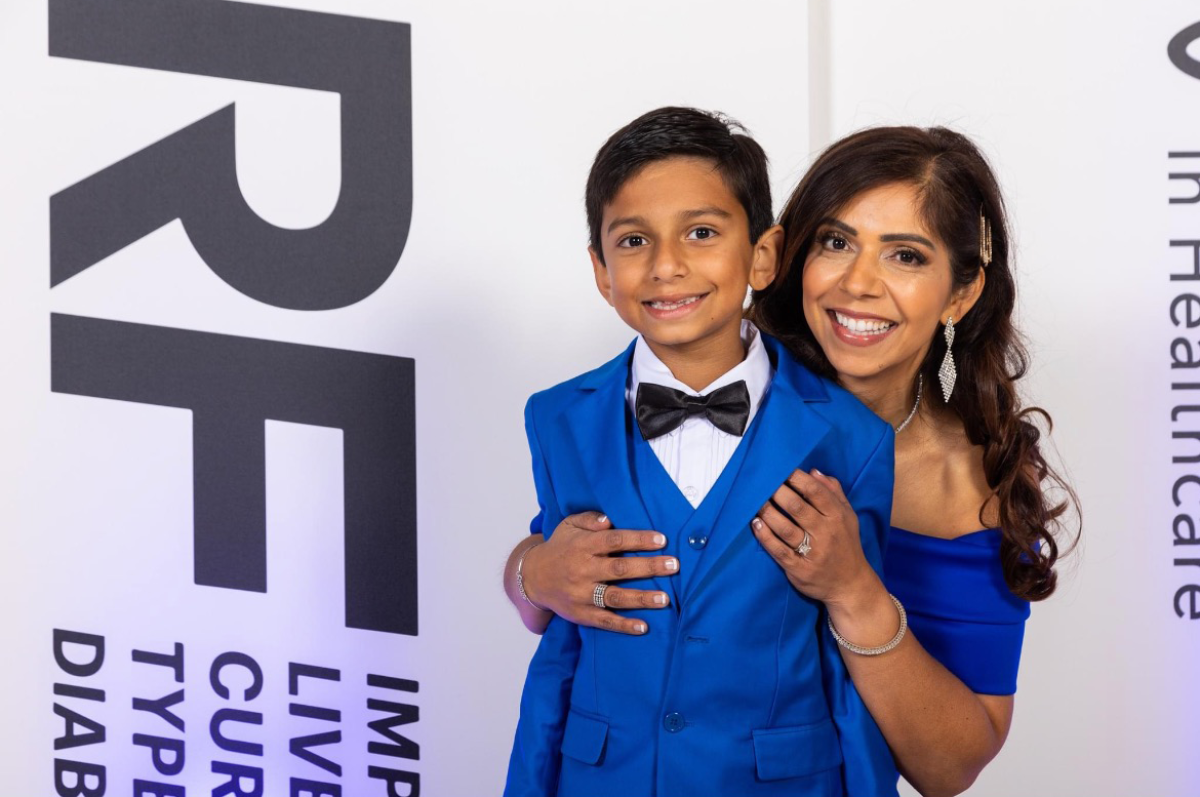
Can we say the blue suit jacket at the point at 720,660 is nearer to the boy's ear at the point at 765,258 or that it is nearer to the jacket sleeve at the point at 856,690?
the jacket sleeve at the point at 856,690

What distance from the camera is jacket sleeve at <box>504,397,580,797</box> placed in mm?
1620

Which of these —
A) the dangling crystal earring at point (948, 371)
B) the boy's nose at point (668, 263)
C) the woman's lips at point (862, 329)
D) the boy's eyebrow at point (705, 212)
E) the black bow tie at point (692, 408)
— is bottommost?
the black bow tie at point (692, 408)

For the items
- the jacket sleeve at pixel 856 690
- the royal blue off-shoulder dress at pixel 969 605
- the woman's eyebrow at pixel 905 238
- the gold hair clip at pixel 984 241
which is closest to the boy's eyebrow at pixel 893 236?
the woman's eyebrow at pixel 905 238

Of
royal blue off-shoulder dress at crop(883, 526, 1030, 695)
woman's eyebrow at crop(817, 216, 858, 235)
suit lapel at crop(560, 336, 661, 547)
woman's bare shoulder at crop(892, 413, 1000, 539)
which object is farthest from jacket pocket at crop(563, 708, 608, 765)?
woman's eyebrow at crop(817, 216, 858, 235)

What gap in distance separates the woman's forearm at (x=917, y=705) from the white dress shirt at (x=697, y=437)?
249mm

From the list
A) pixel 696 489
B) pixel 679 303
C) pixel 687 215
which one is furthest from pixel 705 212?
pixel 696 489

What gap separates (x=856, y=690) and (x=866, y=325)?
1.86 feet

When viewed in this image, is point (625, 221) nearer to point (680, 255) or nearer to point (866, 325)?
point (680, 255)

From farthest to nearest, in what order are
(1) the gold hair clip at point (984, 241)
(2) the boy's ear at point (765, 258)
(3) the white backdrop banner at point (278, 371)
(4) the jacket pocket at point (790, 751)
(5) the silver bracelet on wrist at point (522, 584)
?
(3) the white backdrop banner at point (278, 371) < (1) the gold hair clip at point (984, 241) < (5) the silver bracelet on wrist at point (522, 584) < (2) the boy's ear at point (765, 258) < (4) the jacket pocket at point (790, 751)

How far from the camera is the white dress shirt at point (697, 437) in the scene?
1.61m

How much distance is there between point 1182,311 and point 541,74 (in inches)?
68.5

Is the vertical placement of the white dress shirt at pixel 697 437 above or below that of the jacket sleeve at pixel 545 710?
above

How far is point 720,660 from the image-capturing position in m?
1.50

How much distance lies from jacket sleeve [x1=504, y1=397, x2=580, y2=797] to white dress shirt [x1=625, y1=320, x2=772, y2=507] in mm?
187
